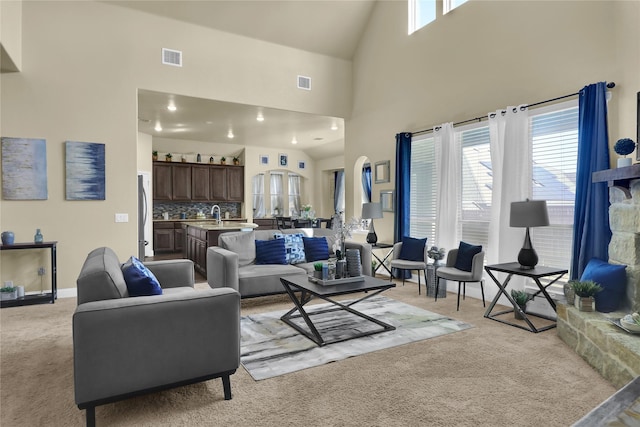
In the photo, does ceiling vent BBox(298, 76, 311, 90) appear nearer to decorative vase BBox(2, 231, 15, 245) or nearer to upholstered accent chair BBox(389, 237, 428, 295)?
upholstered accent chair BBox(389, 237, 428, 295)

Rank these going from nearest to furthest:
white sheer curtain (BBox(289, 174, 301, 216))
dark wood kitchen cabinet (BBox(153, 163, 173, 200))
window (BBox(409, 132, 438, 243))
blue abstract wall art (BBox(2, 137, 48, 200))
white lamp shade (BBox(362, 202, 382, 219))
→ blue abstract wall art (BBox(2, 137, 48, 200))
window (BBox(409, 132, 438, 243))
white lamp shade (BBox(362, 202, 382, 219))
dark wood kitchen cabinet (BBox(153, 163, 173, 200))
white sheer curtain (BBox(289, 174, 301, 216))

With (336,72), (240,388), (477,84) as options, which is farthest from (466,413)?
(336,72)

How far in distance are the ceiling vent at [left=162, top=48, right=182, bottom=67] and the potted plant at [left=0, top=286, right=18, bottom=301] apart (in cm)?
362

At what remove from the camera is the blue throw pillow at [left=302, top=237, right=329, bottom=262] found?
5078 millimetres

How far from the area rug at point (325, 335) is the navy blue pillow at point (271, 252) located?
2.64 feet

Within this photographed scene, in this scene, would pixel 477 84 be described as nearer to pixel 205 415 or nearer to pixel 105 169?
pixel 205 415

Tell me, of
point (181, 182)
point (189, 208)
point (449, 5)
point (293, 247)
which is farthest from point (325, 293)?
point (189, 208)

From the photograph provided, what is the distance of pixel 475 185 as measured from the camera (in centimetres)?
498

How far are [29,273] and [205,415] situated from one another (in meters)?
4.17

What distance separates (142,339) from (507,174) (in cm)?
411

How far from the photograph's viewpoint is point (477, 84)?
4.90 m

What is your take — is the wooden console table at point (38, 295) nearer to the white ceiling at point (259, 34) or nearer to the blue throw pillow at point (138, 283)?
the white ceiling at point (259, 34)

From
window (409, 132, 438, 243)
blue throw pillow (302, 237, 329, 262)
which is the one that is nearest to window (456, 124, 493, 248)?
window (409, 132, 438, 243)

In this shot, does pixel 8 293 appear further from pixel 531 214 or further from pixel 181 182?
pixel 531 214
